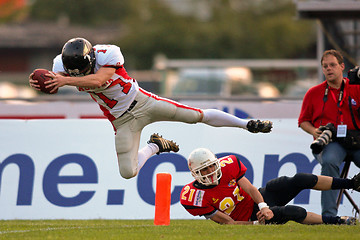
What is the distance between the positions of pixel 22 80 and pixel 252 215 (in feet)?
91.8

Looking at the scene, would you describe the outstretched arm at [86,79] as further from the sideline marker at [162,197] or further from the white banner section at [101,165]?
the white banner section at [101,165]

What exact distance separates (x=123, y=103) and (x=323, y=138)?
6.96 ft

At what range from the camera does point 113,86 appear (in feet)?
27.0

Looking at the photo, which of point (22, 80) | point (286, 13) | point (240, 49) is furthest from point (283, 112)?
point (286, 13)

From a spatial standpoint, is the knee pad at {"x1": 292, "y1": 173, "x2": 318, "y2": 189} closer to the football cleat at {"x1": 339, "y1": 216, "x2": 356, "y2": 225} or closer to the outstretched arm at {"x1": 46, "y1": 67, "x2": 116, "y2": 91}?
the football cleat at {"x1": 339, "y1": 216, "x2": 356, "y2": 225}

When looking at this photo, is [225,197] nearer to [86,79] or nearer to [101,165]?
[86,79]

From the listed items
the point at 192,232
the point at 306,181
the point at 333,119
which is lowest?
the point at 192,232

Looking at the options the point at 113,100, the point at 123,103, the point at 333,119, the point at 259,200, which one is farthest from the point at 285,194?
the point at 113,100

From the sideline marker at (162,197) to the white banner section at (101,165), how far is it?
1.20 meters

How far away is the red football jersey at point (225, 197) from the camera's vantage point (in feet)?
26.9

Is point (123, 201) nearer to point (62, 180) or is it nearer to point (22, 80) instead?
point (62, 180)

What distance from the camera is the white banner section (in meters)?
10.0

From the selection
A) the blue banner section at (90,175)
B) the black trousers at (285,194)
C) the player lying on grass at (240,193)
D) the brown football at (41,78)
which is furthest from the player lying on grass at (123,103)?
the blue banner section at (90,175)

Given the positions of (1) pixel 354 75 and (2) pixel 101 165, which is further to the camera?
(2) pixel 101 165
